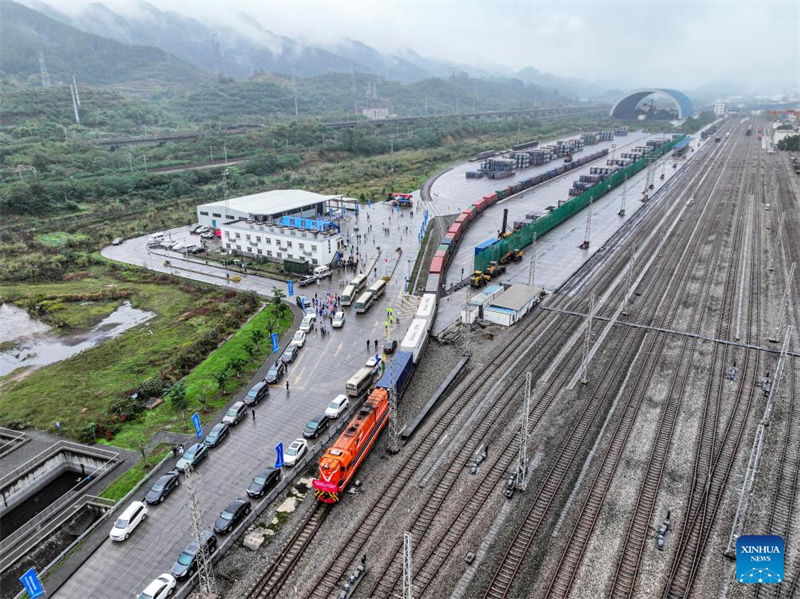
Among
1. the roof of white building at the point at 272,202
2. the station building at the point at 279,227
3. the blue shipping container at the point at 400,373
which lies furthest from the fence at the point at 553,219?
the roof of white building at the point at 272,202

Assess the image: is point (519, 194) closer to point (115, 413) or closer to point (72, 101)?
point (115, 413)

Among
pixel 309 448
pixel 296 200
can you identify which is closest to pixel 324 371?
pixel 309 448

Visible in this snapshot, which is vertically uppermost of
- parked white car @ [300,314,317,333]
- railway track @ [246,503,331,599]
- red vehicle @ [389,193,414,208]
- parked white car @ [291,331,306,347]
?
red vehicle @ [389,193,414,208]

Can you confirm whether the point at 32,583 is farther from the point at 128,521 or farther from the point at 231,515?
the point at 231,515

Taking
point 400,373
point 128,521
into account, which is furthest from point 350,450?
point 128,521

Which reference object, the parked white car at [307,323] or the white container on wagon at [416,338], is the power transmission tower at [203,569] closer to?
the white container on wagon at [416,338]

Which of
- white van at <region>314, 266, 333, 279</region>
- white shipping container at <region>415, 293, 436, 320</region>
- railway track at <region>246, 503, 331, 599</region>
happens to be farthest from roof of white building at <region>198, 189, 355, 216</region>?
railway track at <region>246, 503, 331, 599</region>

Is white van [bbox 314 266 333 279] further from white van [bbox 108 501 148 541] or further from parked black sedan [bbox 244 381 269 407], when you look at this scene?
white van [bbox 108 501 148 541]
